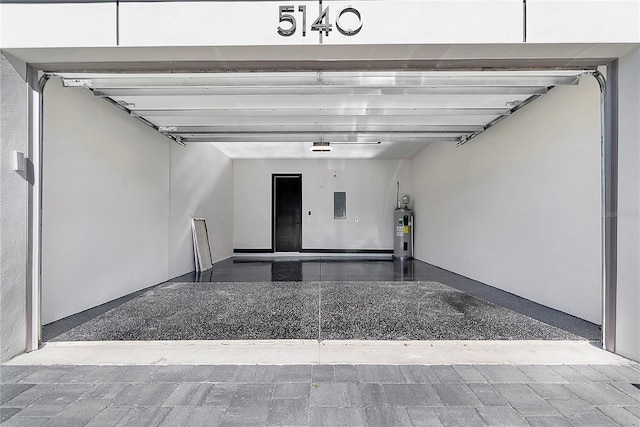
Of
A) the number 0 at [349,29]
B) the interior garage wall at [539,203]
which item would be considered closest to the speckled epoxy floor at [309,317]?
→ the interior garage wall at [539,203]

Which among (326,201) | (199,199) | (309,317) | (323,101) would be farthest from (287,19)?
(326,201)

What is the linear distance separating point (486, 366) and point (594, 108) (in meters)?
2.57

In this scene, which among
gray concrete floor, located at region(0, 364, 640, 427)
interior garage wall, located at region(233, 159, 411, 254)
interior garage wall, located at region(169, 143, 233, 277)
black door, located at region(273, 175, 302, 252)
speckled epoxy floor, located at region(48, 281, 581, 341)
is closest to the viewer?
gray concrete floor, located at region(0, 364, 640, 427)

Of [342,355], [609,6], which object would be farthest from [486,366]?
[609,6]

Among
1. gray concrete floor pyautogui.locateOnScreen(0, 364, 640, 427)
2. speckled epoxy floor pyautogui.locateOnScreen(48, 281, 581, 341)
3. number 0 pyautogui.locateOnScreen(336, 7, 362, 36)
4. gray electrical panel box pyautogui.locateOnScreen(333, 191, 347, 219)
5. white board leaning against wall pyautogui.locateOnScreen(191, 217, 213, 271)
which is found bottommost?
speckled epoxy floor pyautogui.locateOnScreen(48, 281, 581, 341)

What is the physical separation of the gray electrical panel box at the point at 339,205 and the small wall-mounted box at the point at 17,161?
23.5 feet

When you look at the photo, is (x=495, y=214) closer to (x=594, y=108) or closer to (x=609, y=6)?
(x=594, y=108)

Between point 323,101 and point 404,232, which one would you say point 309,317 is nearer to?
point 323,101

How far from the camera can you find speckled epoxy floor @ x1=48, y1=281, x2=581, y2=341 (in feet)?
8.83

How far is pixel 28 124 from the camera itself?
2281mm

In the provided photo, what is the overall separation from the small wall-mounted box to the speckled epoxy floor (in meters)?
1.37

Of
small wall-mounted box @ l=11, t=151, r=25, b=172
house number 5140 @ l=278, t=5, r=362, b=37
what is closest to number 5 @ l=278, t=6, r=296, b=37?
house number 5140 @ l=278, t=5, r=362, b=37

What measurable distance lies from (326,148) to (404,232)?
360 centimetres

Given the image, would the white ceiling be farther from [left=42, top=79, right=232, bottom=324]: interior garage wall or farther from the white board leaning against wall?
the white board leaning against wall
